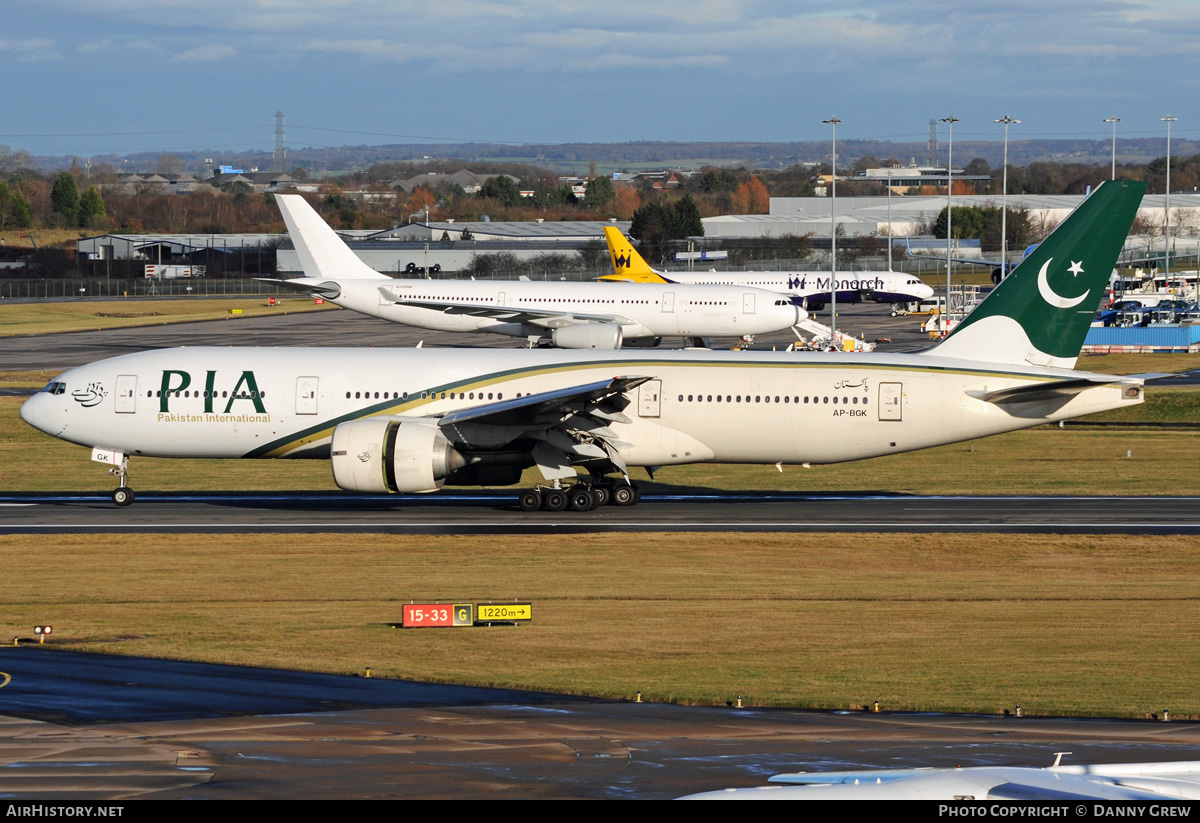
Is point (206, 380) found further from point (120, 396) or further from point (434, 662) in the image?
point (434, 662)

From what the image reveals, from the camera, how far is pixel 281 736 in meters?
16.1

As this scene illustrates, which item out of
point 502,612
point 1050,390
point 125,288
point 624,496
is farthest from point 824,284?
point 502,612

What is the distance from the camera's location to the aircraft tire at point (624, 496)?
3750cm

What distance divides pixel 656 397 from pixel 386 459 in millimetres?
7380

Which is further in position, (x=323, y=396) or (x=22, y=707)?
(x=323, y=396)

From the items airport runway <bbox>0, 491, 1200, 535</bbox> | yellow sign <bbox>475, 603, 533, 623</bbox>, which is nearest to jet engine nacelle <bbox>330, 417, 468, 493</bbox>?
airport runway <bbox>0, 491, 1200, 535</bbox>

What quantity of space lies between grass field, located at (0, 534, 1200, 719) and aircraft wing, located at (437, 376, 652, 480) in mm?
3591

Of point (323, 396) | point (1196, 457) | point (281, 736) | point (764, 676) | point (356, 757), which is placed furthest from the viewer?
point (1196, 457)

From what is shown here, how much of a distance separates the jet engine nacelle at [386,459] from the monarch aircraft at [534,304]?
124 feet

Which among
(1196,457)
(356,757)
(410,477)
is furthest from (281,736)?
(1196,457)

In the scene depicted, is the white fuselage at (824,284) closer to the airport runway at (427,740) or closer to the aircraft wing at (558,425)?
the aircraft wing at (558,425)

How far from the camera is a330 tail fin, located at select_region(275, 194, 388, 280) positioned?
2783 inches

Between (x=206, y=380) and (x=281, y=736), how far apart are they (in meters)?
22.2

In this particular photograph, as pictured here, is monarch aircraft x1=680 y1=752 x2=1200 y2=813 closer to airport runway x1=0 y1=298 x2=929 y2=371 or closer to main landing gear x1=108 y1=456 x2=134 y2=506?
main landing gear x1=108 y1=456 x2=134 y2=506
